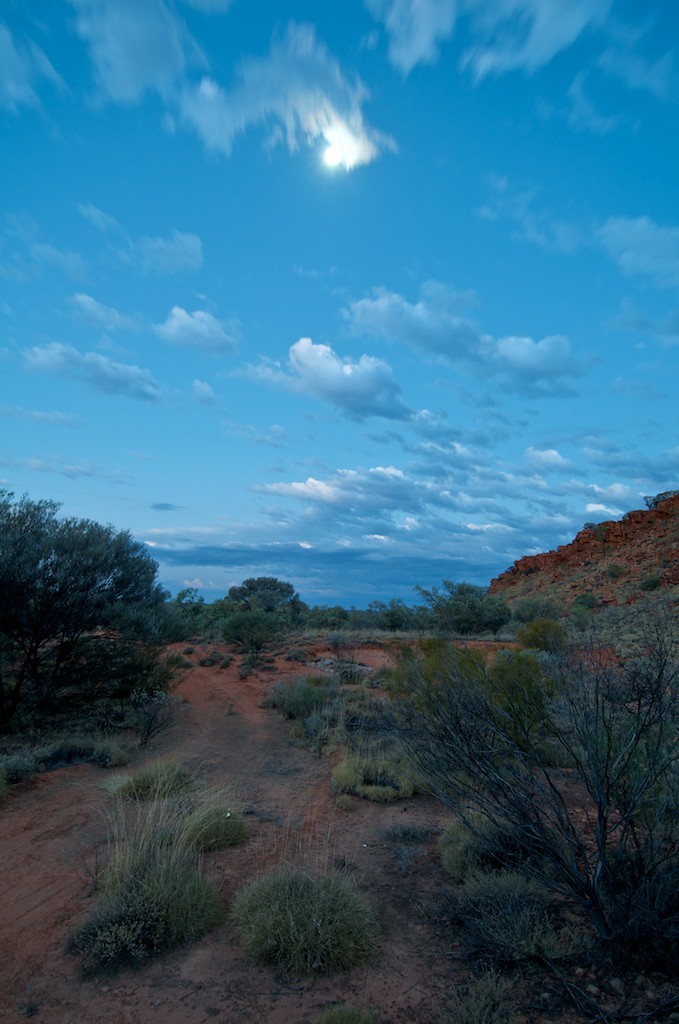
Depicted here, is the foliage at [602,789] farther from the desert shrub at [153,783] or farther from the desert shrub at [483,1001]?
the desert shrub at [153,783]

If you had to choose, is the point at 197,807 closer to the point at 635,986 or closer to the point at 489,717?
the point at 489,717

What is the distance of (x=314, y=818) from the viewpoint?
757 cm

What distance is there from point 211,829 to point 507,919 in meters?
3.39

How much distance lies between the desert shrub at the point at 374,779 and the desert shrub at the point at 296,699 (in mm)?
4387

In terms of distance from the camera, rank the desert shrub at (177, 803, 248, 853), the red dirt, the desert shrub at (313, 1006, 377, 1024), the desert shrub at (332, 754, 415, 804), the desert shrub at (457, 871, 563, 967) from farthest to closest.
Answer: the desert shrub at (332, 754, 415, 804)
the desert shrub at (177, 803, 248, 853)
the desert shrub at (457, 871, 563, 967)
the red dirt
the desert shrub at (313, 1006, 377, 1024)

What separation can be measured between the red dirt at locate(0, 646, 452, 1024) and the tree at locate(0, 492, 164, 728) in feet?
10.2

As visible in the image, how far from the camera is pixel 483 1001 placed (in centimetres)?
369

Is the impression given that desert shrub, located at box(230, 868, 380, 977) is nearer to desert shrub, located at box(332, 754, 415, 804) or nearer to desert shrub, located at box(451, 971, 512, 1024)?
desert shrub, located at box(451, 971, 512, 1024)

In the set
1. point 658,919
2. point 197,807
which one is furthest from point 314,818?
point 658,919

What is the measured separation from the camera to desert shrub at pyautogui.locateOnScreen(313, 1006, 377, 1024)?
11.8 ft

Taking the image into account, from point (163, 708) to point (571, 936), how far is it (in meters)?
10.6

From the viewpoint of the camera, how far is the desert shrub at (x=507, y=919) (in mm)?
4270

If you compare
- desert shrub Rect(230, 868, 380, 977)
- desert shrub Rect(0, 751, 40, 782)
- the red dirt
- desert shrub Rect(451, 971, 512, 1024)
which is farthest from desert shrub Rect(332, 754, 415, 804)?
desert shrub Rect(0, 751, 40, 782)

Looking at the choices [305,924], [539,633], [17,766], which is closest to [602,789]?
[305,924]
